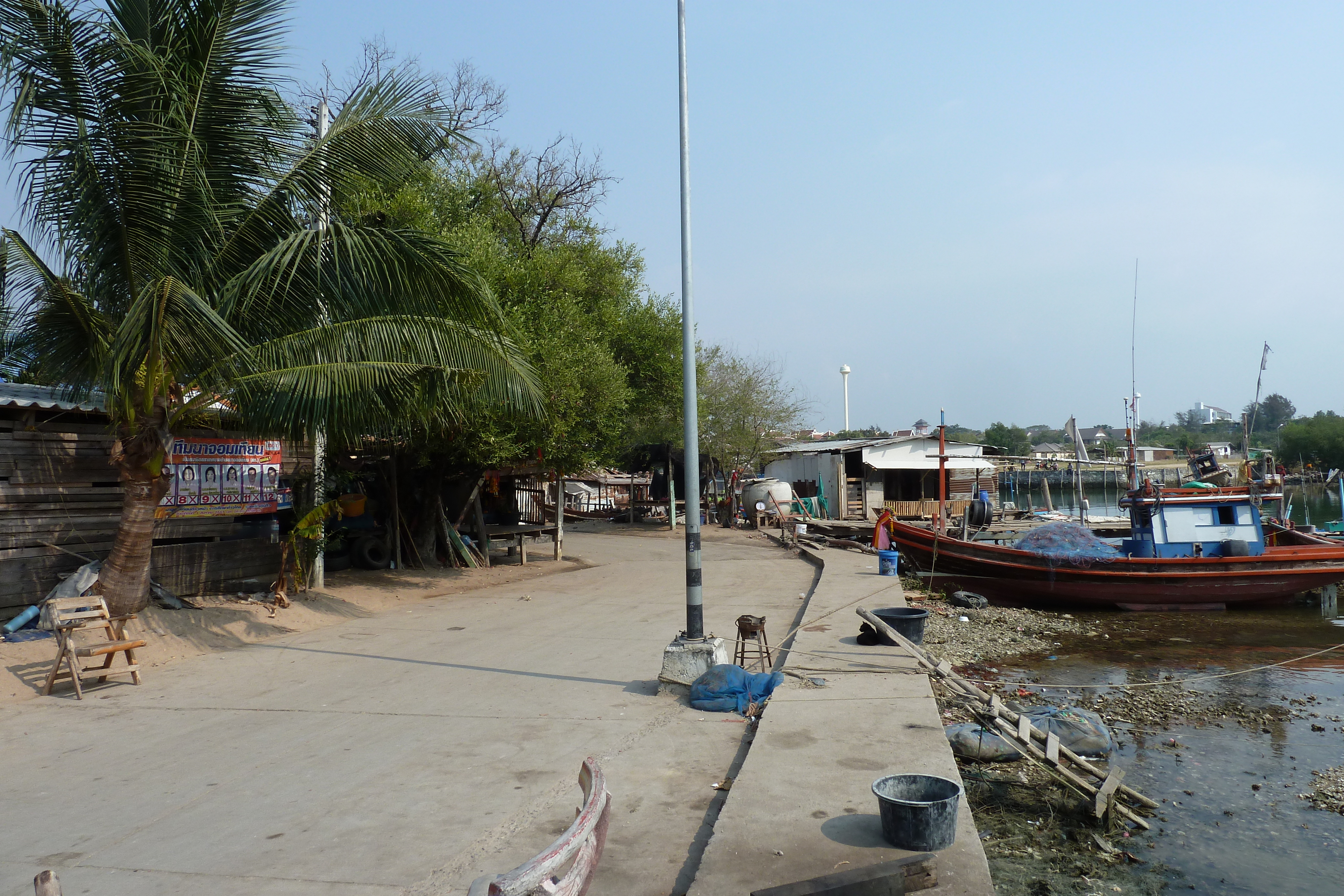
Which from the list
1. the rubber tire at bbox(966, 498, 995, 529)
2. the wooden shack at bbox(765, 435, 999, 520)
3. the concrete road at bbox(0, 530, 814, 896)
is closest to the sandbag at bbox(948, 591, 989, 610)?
the concrete road at bbox(0, 530, 814, 896)

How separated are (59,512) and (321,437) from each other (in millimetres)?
4029

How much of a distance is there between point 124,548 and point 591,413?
984 cm

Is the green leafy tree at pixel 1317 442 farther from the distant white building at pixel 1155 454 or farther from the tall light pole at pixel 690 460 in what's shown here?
the tall light pole at pixel 690 460

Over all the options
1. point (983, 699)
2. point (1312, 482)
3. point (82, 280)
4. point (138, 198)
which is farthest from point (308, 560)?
point (1312, 482)

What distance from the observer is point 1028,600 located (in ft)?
63.9

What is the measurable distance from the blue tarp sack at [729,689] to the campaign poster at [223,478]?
24.9 ft

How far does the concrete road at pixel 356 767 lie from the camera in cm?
482

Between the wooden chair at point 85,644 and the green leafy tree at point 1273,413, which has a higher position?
the green leafy tree at point 1273,413

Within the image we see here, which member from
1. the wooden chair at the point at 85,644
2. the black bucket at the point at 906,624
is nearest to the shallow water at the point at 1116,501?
the black bucket at the point at 906,624

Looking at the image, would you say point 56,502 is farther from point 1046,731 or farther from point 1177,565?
point 1177,565

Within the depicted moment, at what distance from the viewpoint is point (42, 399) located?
10.4m

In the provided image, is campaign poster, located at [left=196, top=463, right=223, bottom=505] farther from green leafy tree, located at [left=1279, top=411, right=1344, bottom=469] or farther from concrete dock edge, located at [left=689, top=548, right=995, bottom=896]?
green leafy tree, located at [left=1279, top=411, right=1344, bottom=469]

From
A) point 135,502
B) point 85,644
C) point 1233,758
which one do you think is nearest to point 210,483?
point 135,502

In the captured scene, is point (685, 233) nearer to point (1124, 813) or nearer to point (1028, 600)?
point (1124, 813)
